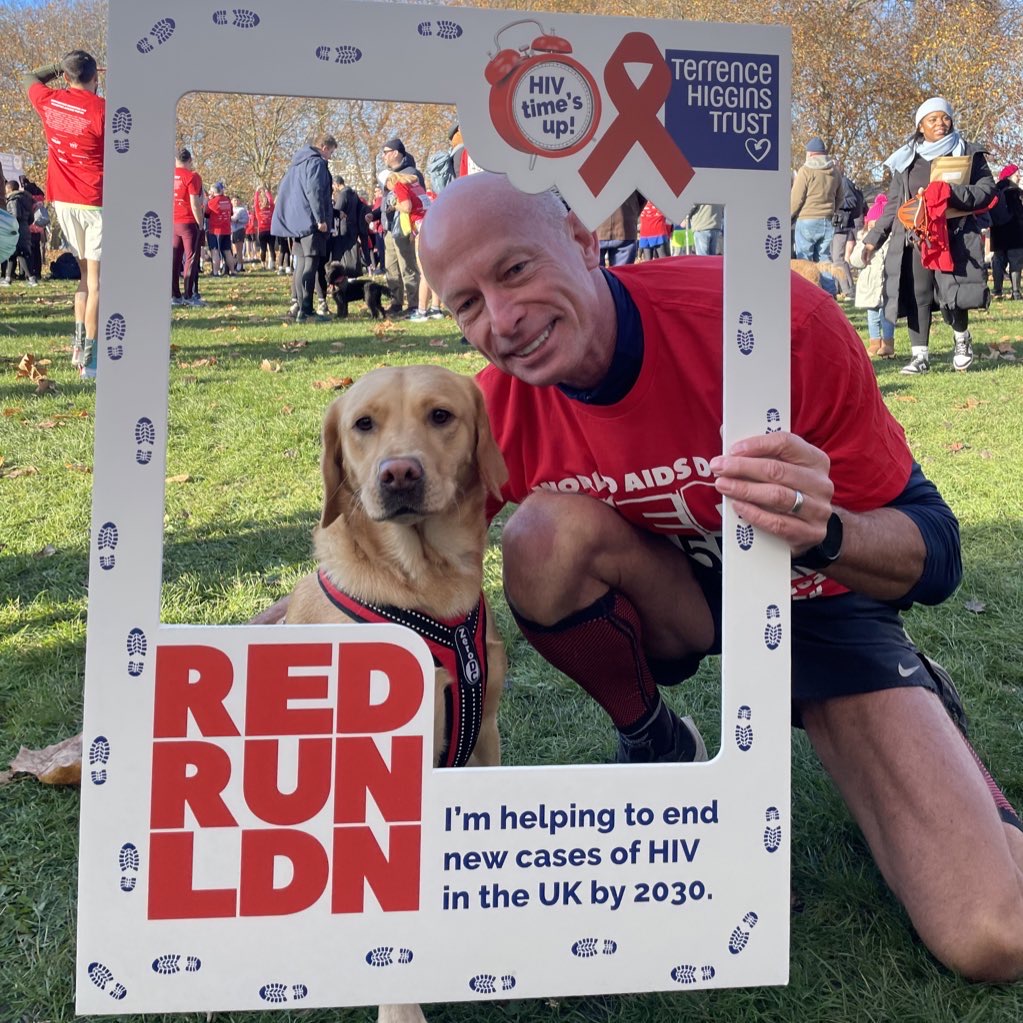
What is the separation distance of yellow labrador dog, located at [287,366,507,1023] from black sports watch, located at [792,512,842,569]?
0.63 metres

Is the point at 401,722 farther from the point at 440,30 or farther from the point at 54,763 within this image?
the point at 54,763

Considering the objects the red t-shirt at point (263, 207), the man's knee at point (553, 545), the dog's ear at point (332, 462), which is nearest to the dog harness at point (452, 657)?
the dog's ear at point (332, 462)

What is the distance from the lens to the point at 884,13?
31016 mm

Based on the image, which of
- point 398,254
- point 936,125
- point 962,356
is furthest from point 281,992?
point 398,254

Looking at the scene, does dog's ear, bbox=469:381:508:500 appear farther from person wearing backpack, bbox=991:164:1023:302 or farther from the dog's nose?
person wearing backpack, bbox=991:164:1023:302

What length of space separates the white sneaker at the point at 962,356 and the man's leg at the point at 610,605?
272 inches

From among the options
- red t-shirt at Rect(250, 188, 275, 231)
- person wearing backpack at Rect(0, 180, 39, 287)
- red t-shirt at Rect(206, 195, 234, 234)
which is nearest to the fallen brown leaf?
red t-shirt at Rect(250, 188, 275, 231)

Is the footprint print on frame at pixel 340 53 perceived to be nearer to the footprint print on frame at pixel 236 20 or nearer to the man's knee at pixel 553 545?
the footprint print on frame at pixel 236 20

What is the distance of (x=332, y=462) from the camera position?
6.50ft

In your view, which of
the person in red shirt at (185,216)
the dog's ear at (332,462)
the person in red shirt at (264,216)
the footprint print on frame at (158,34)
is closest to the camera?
the footprint print on frame at (158,34)

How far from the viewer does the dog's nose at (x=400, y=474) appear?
1914mm

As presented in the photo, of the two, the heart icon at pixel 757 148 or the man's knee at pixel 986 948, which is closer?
the heart icon at pixel 757 148

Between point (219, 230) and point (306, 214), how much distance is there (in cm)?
816

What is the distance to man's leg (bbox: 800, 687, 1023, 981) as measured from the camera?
6.02 ft
